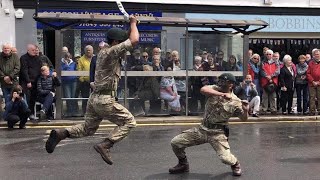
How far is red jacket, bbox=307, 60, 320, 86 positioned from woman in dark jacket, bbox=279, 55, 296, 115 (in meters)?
0.44

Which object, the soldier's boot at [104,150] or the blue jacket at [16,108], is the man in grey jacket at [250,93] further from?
the soldier's boot at [104,150]

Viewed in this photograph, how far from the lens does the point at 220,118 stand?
6566 mm

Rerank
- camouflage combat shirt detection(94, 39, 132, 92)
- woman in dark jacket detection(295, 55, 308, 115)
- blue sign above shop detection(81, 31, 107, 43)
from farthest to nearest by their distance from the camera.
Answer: woman in dark jacket detection(295, 55, 308, 115) → blue sign above shop detection(81, 31, 107, 43) → camouflage combat shirt detection(94, 39, 132, 92)

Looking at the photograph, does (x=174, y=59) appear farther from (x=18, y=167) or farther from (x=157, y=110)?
(x=18, y=167)

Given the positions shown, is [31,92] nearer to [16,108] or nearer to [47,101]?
[47,101]

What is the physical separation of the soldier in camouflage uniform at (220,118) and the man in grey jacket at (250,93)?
670 centimetres

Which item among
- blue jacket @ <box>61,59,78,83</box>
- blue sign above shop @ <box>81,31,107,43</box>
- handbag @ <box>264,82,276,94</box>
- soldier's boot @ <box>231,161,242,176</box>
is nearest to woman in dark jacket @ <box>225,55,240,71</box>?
handbag @ <box>264,82,276,94</box>

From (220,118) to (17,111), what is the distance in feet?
19.7

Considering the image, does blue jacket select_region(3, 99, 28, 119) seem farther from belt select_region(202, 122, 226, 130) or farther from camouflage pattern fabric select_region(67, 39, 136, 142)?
belt select_region(202, 122, 226, 130)

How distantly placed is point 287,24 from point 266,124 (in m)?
8.69

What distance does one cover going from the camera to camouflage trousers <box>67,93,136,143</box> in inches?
262

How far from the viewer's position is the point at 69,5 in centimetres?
1803

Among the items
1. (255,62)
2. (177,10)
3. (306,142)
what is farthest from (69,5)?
(306,142)

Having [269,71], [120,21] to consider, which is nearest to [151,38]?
[120,21]
